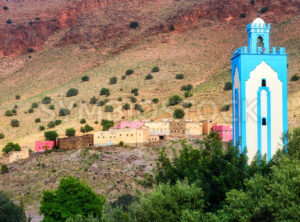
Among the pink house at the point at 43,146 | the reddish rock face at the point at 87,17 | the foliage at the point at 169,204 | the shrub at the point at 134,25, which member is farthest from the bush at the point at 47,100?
the foliage at the point at 169,204

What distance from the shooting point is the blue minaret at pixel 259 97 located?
19.4 meters

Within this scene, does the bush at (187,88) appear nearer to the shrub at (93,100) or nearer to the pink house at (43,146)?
the shrub at (93,100)

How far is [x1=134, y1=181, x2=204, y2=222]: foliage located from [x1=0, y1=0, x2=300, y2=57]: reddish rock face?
238ft

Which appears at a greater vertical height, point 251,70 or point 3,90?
point 3,90

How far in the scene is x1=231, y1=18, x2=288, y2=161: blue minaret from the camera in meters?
19.4

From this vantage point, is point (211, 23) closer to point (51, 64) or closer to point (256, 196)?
point (51, 64)

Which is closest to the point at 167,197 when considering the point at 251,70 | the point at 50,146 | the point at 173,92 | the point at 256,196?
the point at 256,196

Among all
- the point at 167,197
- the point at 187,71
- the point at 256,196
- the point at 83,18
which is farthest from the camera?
the point at 83,18

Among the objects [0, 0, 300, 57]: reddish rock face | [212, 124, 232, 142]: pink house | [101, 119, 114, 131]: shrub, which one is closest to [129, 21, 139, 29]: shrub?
[0, 0, 300, 57]: reddish rock face

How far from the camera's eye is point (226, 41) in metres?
78.5

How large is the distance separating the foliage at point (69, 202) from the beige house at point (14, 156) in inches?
606

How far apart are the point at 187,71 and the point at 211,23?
1768 cm

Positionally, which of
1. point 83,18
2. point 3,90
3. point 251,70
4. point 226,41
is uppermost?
point 83,18

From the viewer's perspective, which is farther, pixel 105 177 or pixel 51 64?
pixel 51 64
